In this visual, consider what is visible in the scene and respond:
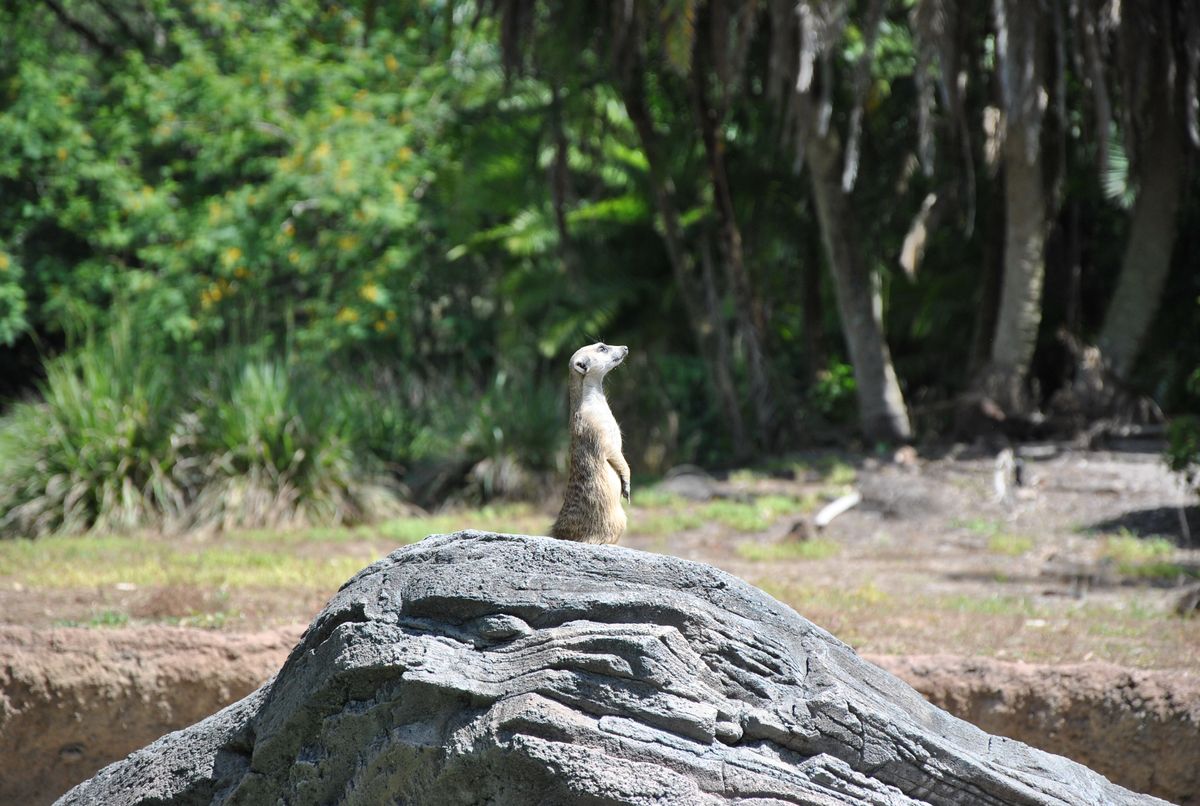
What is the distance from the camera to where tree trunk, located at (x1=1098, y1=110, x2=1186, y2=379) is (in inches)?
512

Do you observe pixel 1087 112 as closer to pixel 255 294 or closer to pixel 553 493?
pixel 553 493

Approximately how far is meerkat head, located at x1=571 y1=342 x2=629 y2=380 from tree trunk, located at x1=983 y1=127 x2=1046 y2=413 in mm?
8911

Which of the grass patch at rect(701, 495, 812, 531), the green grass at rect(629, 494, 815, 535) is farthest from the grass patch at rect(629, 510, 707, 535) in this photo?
the grass patch at rect(701, 495, 812, 531)

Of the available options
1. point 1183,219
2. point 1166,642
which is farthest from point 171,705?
point 1183,219

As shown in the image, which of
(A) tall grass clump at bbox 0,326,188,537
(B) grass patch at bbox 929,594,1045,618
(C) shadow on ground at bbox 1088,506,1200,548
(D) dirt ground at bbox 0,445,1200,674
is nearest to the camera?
(D) dirt ground at bbox 0,445,1200,674

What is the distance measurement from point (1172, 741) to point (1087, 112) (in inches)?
394

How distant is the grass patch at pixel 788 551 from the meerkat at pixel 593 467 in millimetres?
5060

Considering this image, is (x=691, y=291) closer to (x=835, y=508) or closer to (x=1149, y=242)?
(x=835, y=508)

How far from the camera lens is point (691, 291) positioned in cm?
1448

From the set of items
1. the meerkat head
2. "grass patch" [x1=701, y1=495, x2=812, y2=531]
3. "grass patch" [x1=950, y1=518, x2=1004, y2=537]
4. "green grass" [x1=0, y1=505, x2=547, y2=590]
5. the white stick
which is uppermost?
the meerkat head

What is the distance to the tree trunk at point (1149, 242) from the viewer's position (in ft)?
42.6

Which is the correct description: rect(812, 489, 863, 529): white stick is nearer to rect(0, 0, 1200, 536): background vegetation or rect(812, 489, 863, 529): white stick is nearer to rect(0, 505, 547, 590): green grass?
rect(0, 505, 547, 590): green grass

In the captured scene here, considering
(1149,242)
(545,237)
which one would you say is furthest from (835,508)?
(545,237)

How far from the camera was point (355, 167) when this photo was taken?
50.3ft
